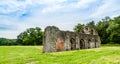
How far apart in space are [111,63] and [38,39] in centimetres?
7312

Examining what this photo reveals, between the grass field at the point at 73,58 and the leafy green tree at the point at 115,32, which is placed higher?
the leafy green tree at the point at 115,32

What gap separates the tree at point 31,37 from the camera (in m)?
89.7

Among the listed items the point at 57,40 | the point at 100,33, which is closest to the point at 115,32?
the point at 100,33

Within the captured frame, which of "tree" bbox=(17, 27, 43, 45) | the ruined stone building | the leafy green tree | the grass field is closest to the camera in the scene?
the grass field

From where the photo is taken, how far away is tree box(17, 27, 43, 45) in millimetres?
89688

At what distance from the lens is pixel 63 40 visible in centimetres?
3938

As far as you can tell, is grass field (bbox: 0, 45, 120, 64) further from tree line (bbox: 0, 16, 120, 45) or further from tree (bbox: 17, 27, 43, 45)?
tree (bbox: 17, 27, 43, 45)

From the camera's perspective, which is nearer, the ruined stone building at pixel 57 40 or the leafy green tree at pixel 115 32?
the ruined stone building at pixel 57 40

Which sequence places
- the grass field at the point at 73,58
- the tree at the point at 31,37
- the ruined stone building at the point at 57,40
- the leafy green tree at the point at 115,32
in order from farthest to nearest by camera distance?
the tree at the point at 31,37
the leafy green tree at the point at 115,32
the ruined stone building at the point at 57,40
the grass field at the point at 73,58

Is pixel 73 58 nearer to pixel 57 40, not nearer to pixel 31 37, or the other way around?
pixel 57 40

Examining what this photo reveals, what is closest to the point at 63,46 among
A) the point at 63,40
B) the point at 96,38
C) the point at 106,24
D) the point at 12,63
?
the point at 63,40

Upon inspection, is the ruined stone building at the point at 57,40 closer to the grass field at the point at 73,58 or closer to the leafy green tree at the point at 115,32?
the grass field at the point at 73,58

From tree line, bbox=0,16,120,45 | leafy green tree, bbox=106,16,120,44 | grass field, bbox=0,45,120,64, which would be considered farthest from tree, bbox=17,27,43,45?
grass field, bbox=0,45,120,64

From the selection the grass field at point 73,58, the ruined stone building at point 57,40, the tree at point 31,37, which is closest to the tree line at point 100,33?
the tree at point 31,37
